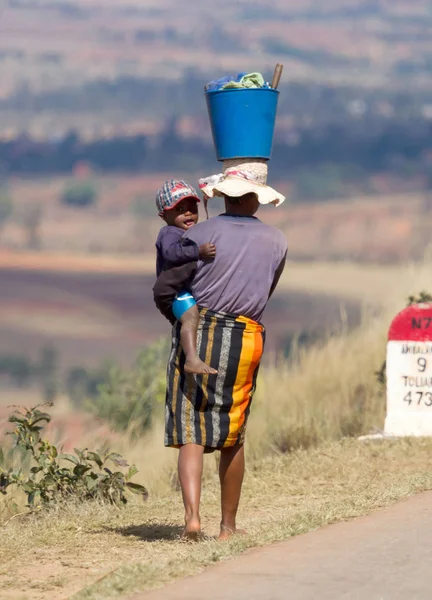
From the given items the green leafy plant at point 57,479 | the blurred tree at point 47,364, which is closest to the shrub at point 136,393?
the green leafy plant at point 57,479

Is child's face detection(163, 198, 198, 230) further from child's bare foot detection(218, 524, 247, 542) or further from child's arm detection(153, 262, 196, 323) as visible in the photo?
child's bare foot detection(218, 524, 247, 542)

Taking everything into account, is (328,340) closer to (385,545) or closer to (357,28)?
(385,545)

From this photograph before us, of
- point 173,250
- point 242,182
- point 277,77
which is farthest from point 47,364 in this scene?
point 173,250

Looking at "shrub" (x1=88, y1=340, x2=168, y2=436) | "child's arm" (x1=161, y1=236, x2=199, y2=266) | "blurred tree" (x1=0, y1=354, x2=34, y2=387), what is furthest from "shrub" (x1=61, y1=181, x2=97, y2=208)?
"child's arm" (x1=161, y1=236, x2=199, y2=266)

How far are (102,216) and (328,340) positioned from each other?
7145cm

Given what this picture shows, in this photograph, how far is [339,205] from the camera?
8369 cm

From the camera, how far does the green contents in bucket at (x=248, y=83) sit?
254 inches

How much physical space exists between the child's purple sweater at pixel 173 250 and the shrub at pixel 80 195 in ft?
262

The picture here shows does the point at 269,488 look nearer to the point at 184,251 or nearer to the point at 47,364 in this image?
the point at 184,251

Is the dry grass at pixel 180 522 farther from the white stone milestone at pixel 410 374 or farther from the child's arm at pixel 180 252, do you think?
the child's arm at pixel 180 252

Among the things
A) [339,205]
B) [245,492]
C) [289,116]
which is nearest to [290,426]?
[245,492]

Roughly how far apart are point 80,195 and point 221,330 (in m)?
80.4

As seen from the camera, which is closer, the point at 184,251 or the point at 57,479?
the point at 184,251

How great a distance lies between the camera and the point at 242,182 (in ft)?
21.0
